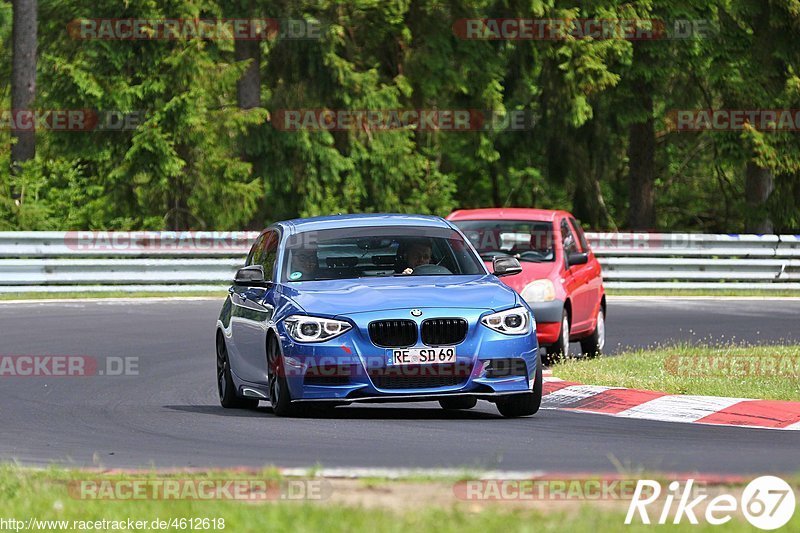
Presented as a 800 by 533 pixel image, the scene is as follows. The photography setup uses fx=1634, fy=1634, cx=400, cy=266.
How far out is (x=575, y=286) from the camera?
61.8 feet

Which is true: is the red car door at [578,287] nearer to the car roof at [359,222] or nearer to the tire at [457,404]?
the car roof at [359,222]

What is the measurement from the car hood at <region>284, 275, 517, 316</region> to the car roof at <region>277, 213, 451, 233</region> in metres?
0.91

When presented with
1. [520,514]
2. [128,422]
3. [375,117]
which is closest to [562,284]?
[128,422]

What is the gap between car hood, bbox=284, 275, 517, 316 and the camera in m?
11.9

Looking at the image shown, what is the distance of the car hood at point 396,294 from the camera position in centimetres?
1189

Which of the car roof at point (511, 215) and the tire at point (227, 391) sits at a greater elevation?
the car roof at point (511, 215)

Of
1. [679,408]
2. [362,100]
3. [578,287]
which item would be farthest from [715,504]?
[362,100]

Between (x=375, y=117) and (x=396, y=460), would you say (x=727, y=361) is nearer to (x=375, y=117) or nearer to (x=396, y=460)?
(x=396, y=460)

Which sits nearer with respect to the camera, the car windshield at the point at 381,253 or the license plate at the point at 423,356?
the license plate at the point at 423,356

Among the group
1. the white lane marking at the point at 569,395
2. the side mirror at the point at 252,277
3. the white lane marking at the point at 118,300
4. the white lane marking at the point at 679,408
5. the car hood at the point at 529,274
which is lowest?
the white lane marking at the point at 118,300

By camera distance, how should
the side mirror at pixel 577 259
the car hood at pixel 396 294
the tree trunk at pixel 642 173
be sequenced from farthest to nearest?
the tree trunk at pixel 642 173 → the side mirror at pixel 577 259 → the car hood at pixel 396 294

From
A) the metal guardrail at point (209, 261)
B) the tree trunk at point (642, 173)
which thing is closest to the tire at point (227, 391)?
the metal guardrail at point (209, 261)

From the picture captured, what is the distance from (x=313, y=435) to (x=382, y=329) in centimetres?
120

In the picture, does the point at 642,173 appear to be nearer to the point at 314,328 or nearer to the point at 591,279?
the point at 591,279
